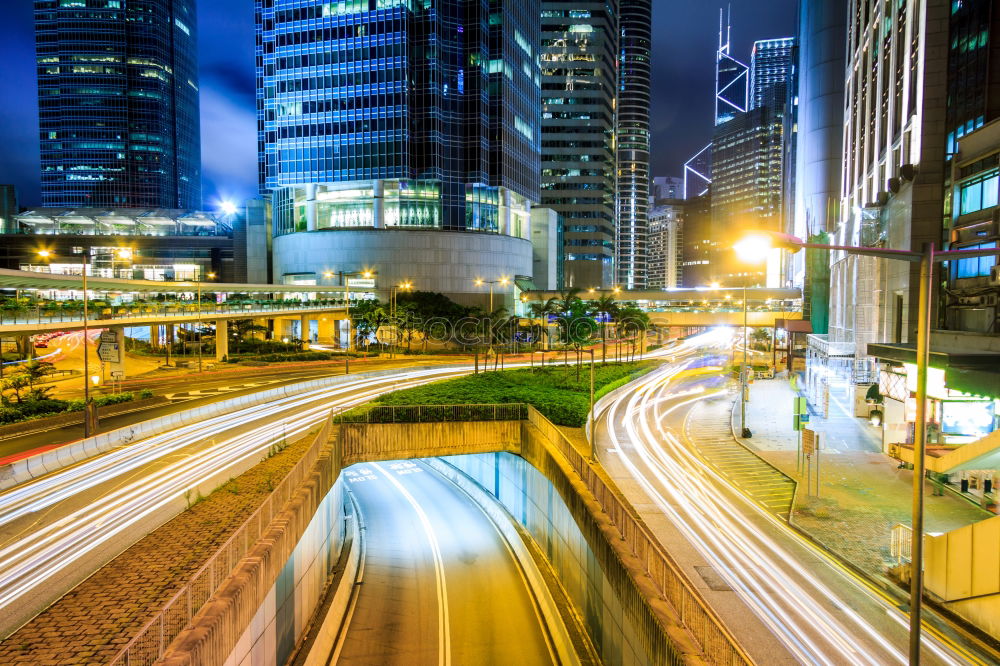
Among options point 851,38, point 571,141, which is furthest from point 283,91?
point 851,38

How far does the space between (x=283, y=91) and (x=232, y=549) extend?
333ft

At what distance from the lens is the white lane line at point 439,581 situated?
61.8 feet

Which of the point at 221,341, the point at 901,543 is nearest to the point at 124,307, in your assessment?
the point at 221,341

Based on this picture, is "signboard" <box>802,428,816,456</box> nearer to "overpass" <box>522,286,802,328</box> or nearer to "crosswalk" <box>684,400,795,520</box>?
"crosswalk" <box>684,400,795,520</box>

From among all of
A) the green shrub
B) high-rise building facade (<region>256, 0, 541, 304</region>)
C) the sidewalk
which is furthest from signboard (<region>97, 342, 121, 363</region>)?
high-rise building facade (<region>256, 0, 541, 304</region>)

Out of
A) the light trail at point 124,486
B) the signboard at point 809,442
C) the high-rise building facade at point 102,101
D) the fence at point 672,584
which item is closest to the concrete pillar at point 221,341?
the light trail at point 124,486

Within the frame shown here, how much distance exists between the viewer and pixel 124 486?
64.7 feet

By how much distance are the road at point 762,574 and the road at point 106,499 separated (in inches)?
599

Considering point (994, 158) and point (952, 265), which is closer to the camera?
point (994, 158)

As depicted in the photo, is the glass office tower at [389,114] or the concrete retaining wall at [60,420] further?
the glass office tower at [389,114]

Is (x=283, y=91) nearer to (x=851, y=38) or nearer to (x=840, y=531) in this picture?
(x=851, y=38)

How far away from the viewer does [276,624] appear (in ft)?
48.0

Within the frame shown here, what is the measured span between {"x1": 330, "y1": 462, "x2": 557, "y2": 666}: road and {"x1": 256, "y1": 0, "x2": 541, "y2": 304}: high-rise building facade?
69.1 meters

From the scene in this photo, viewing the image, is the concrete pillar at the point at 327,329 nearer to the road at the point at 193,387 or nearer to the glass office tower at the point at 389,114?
the glass office tower at the point at 389,114
